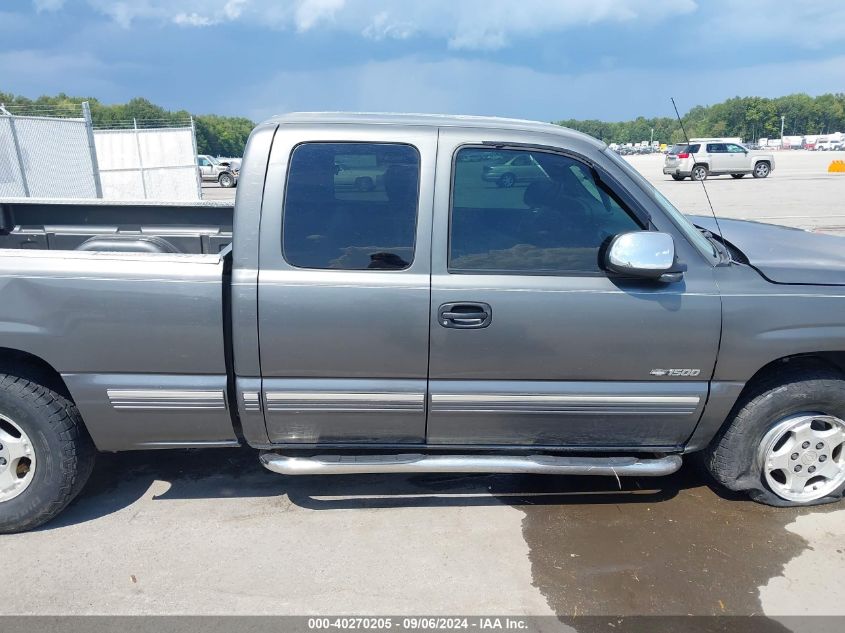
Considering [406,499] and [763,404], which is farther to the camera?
[406,499]


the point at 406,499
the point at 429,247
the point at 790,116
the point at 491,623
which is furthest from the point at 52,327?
the point at 790,116

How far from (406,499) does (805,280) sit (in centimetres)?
229

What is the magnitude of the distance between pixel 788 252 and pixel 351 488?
2.71m

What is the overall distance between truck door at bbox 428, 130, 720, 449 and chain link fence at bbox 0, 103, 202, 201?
6.55 m

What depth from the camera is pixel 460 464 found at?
2961mm

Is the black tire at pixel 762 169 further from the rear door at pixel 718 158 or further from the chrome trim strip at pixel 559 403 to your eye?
the chrome trim strip at pixel 559 403

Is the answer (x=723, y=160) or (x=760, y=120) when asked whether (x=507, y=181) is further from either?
(x=760, y=120)

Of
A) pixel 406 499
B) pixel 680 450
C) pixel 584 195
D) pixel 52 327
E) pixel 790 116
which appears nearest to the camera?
pixel 52 327

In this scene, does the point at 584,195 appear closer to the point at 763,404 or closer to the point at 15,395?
the point at 763,404

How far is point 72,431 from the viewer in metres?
2.94

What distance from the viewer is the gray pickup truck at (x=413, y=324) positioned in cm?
274

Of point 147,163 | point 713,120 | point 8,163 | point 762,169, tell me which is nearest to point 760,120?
point 713,120

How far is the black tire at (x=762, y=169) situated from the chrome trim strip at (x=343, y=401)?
29.2m

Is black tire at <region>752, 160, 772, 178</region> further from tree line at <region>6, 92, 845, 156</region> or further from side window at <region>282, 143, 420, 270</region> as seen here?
side window at <region>282, 143, 420, 270</region>
